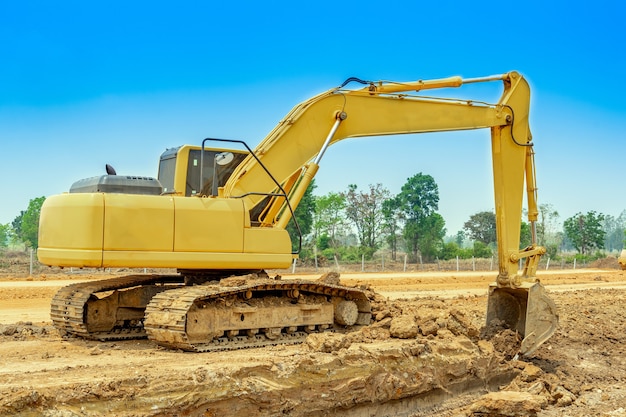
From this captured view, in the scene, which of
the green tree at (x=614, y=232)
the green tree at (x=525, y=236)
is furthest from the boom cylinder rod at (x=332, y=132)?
the green tree at (x=614, y=232)

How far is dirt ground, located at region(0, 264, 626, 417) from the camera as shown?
20.9ft

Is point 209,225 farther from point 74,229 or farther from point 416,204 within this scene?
point 416,204

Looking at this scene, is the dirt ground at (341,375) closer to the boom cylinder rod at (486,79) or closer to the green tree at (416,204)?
the boom cylinder rod at (486,79)

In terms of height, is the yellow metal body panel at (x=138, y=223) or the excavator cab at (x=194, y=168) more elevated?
the excavator cab at (x=194, y=168)

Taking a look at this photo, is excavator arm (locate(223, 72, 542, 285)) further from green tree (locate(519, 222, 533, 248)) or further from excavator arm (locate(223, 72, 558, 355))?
green tree (locate(519, 222, 533, 248))

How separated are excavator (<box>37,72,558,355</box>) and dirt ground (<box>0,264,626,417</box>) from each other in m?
0.47

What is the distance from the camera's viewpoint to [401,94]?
11.0 metres

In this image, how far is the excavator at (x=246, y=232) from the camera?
8586 millimetres

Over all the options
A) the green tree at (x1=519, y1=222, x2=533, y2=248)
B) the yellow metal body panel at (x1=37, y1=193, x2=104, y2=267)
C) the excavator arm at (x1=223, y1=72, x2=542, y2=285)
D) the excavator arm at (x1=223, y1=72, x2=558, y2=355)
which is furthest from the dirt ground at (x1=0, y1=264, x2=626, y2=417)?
the green tree at (x1=519, y1=222, x2=533, y2=248)

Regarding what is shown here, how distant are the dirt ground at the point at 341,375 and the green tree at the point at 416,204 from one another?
4796 centimetres

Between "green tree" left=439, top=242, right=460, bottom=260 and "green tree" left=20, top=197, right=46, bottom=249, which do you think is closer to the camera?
"green tree" left=20, top=197, right=46, bottom=249

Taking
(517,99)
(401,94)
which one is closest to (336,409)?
(401,94)

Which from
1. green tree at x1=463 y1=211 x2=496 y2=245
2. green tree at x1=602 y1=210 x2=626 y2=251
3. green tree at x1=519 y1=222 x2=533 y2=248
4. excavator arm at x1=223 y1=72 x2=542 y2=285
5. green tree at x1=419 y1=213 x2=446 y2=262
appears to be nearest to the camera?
excavator arm at x1=223 y1=72 x2=542 y2=285

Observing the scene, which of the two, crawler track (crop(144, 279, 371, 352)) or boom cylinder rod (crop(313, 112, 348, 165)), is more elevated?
boom cylinder rod (crop(313, 112, 348, 165))
